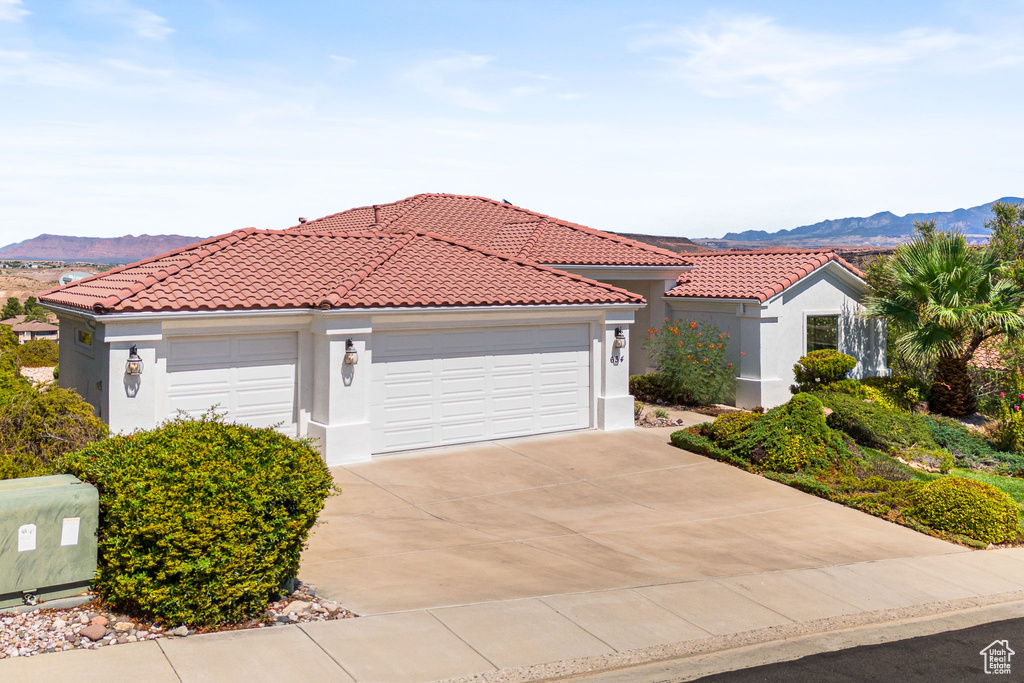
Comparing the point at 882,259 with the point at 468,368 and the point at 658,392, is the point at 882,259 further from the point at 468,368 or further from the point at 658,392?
the point at 468,368

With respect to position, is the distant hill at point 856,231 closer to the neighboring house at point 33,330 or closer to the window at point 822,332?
the neighboring house at point 33,330

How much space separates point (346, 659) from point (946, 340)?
713 inches

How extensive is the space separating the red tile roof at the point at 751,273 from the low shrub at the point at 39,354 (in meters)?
27.0

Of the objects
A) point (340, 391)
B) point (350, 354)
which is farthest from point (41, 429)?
point (350, 354)

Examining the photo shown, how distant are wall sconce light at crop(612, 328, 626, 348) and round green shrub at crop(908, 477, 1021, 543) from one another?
6.86m

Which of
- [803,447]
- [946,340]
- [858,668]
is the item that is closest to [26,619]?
[858,668]

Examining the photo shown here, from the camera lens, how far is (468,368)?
16.6m

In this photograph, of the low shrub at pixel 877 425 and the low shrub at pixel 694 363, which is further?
the low shrub at pixel 694 363

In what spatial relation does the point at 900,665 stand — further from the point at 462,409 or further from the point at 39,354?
the point at 39,354

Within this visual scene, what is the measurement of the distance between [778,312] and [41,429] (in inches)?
664

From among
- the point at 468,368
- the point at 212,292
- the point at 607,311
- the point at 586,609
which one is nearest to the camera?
the point at 586,609

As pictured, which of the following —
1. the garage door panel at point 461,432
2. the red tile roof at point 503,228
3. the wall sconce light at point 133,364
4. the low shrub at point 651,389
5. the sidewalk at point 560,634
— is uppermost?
the red tile roof at point 503,228

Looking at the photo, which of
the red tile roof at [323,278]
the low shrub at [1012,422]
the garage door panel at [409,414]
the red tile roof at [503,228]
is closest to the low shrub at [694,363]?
the red tile roof at [503,228]

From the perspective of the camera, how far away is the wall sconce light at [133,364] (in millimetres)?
13617
